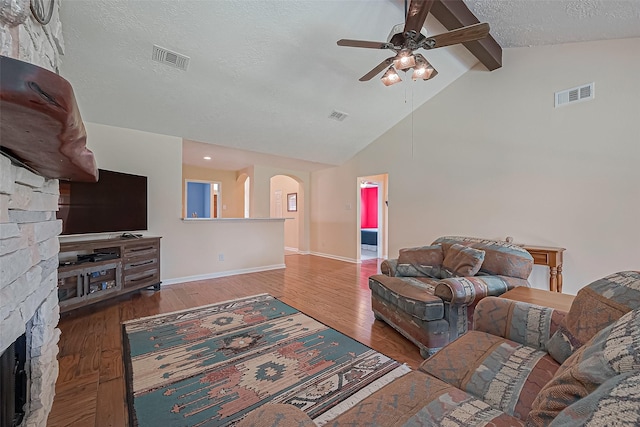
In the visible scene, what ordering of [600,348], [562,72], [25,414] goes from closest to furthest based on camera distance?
[600,348] → [25,414] → [562,72]

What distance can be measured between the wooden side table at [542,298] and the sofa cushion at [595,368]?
107 centimetres

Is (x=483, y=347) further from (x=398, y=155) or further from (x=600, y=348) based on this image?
(x=398, y=155)

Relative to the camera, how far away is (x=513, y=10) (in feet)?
9.10

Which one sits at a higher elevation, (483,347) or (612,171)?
(612,171)

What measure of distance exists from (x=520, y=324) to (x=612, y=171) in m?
2.86

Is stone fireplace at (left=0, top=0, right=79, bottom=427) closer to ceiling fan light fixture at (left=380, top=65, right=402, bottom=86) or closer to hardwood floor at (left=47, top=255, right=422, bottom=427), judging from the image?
hardwood floor at (left=47, top=255, right=422, bottom=427)

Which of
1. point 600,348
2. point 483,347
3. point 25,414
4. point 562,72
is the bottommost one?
point 25,414

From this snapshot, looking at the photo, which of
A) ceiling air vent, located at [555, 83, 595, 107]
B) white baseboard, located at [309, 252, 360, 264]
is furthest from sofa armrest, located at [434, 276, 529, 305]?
white baseboard, located at [309, 252, 360, 264]

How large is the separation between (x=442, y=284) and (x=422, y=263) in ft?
2.70

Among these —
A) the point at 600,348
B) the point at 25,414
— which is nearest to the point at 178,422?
the point at 25,414

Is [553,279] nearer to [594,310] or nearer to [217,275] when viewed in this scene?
[594,310]

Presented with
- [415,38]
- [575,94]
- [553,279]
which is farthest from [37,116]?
[575,94]

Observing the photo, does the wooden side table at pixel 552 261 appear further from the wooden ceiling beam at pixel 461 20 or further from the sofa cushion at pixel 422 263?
the wooden ceiling beam at pixel 461 20

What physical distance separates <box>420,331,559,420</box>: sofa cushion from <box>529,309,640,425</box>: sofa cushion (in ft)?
0.84
